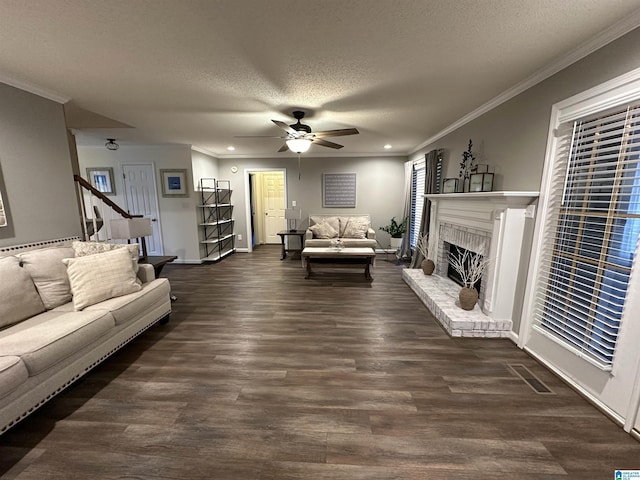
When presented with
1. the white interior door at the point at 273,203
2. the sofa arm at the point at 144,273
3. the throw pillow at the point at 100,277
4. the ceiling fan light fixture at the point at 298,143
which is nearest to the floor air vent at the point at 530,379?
the ceiling fan light fixture at the point at 298,143

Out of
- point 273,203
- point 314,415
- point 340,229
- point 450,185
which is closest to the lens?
point 314,415

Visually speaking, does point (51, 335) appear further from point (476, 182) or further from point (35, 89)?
point (476, 182)

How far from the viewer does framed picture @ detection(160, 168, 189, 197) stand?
202 inches

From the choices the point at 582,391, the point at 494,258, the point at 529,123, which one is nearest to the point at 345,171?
the point at 529,123

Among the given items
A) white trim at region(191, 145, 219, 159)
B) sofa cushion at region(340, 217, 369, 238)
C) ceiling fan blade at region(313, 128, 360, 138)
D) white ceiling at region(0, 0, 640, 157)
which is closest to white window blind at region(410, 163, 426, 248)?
sofa cushion at region(340, 217, 369, 238)

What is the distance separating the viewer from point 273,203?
7406 millimetres

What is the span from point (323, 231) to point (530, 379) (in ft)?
14.2

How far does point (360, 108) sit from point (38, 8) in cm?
258

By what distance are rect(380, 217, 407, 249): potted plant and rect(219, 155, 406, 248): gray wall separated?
0.17m

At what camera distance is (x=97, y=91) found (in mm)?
2502

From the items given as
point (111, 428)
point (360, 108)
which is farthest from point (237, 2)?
point (111, 428)

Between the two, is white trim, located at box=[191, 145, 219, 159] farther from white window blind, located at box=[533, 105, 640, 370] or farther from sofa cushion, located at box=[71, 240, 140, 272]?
white window blind, located at box=[533, 105, 640, 370]

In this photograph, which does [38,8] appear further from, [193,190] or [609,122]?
[193,190]

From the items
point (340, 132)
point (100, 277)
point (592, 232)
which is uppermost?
point (340, 132)
